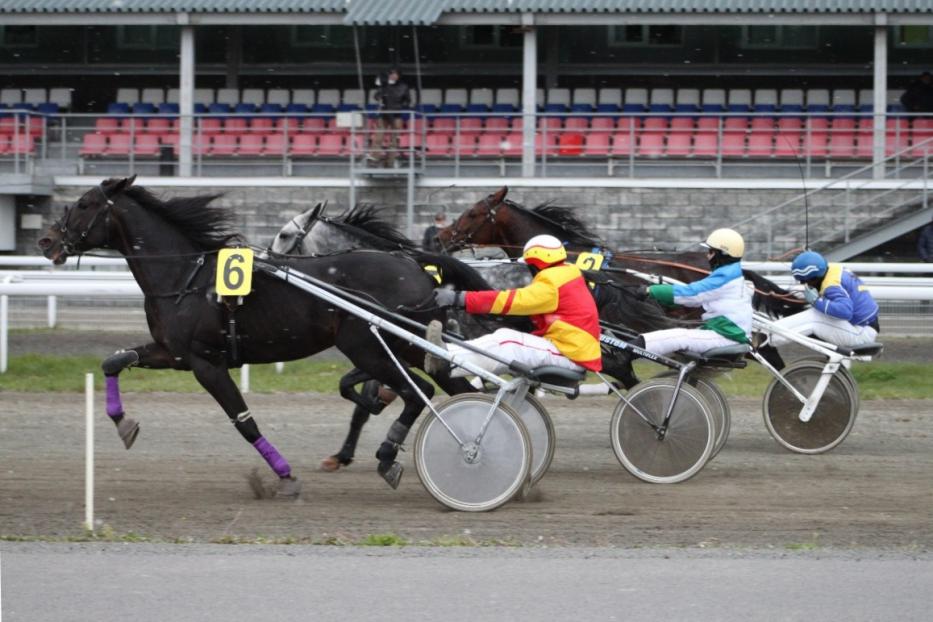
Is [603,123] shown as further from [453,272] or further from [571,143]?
[453,272]

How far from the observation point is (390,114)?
21.5 m

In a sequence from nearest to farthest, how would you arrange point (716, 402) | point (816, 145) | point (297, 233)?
point (716, 402) < point (297, 233) < point (816, 145)

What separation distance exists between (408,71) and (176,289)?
18077mm

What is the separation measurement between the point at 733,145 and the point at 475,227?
1031cm

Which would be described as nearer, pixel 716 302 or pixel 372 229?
pixel 716 302

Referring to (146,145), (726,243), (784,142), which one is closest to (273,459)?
(726,243)

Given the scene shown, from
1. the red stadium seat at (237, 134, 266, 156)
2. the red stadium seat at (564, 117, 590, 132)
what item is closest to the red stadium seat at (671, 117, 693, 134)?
the red stadium seat at (564, 117, 590, 132)

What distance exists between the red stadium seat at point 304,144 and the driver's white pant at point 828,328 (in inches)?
517

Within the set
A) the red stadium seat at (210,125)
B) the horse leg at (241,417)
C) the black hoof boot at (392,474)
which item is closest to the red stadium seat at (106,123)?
the red stadium seat at (210,125)

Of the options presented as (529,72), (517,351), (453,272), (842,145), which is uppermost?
(529,72)

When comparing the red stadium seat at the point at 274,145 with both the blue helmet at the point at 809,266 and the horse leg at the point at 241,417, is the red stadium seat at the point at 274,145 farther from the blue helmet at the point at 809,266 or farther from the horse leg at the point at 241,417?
the horse leg at the point at 241,417

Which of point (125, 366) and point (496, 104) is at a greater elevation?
point (496, 104)

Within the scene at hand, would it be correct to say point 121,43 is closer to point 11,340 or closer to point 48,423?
point 11,340

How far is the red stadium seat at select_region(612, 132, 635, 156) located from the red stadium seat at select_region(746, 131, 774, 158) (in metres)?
1.81
